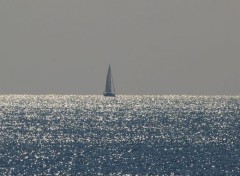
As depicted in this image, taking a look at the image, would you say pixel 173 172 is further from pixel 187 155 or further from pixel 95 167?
pixel 187 155

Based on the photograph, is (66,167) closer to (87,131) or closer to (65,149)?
(65,149)

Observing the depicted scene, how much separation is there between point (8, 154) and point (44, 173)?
80.7 feet

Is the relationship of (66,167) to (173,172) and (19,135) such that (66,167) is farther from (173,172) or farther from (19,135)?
(19,135)

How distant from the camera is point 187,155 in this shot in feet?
447

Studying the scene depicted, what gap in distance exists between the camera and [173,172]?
114 meters

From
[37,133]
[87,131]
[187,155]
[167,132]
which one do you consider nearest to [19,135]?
[37,133]

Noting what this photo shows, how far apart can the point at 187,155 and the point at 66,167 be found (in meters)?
24.5

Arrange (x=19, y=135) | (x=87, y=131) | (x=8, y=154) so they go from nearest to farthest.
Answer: (x=8, y=154)
(x=19, y=135)
(x=87, y=131)

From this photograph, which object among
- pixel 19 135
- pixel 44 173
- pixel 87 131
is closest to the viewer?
pixel 44 173

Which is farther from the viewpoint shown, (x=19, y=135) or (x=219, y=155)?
(x=19, y=135)

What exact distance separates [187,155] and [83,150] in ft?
59.9

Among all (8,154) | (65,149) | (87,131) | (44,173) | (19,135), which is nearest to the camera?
(44,173)

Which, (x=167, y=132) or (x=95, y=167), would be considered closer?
(x=95, y=167)

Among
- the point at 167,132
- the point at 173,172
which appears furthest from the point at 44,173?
the point at 167,132
